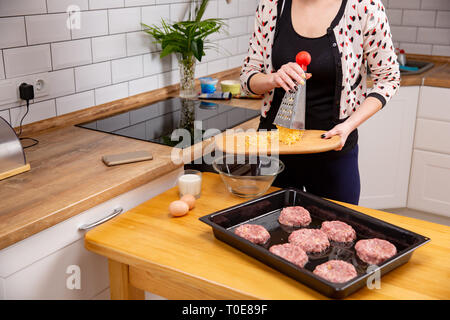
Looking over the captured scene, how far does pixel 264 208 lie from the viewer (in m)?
1.40

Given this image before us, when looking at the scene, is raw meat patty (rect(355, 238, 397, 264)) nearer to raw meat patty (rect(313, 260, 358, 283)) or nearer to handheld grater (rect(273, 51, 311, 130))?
raw meat patty (rect(313, 260, 358, 283))

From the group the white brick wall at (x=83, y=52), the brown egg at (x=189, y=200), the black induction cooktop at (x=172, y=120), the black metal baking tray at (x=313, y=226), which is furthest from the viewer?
the black induction cooktop at (x=172, y=120)

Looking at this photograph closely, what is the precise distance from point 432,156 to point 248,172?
1.65 m

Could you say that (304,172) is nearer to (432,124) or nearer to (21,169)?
(21,169)

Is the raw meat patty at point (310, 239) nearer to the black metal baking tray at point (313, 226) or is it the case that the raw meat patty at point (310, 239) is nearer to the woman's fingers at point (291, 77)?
the black metal baking tray at point (313, 226)

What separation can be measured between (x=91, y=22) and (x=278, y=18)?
2.67 feet

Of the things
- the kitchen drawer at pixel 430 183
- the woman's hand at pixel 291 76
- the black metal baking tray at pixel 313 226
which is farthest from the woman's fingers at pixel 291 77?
the kitchen drawer at pixel 430 183

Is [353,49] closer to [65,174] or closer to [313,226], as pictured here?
[313,226]

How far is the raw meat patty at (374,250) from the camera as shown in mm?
1133

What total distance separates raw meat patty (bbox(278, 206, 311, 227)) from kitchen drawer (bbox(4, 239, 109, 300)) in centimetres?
55

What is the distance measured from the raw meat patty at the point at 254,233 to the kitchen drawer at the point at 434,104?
187 cm

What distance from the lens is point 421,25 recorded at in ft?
10.6

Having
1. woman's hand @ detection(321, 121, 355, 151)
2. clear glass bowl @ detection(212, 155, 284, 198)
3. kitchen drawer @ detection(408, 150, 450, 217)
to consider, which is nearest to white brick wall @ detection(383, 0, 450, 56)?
kitchen drawer @ detection(408, 150, 450, 217)
